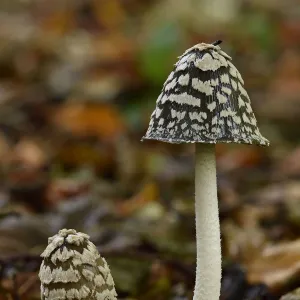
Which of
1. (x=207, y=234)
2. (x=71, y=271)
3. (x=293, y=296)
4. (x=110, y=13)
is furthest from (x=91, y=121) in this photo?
(x=110, y=13)

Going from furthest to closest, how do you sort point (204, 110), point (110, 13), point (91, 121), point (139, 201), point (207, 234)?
point (110, 13)
point (91, 121)
point (139, 201)
point (207, 234)
point (204, 110)

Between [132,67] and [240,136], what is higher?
[132,67]

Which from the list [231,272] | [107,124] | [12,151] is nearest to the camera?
[231,272]

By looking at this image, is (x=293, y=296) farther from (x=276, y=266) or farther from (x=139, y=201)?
(x=139, y=201)

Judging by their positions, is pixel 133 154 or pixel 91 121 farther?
pixel 91 121

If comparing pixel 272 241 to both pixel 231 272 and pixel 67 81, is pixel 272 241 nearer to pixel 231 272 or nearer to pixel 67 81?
pixel 231 272

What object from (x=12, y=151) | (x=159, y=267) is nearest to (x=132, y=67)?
(x=12, y=151)

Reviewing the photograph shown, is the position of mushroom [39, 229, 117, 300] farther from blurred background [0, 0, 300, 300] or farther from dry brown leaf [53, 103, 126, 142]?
dry brown leaf [53, 103, 126, 142]
